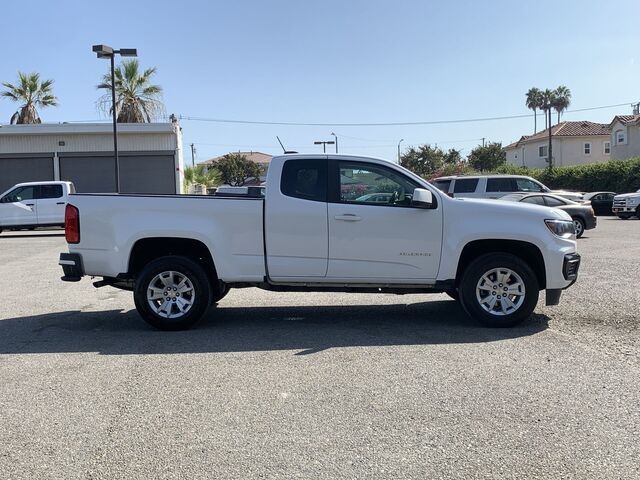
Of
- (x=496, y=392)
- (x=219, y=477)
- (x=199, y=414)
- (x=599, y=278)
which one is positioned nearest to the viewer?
(x=219, y=477)

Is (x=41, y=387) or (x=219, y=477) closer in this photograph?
(x=219, y=477)

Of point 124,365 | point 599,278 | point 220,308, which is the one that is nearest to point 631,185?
point 599,278

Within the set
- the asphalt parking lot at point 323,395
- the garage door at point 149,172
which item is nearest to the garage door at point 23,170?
the garage door at point 149,172

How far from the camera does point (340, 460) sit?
3.68 m

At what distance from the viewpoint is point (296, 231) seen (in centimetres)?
690

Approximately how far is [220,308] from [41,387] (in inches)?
139

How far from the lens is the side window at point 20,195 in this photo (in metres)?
21.7

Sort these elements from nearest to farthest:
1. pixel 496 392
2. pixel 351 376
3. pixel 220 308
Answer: pixel 496 392 < pixel 351 376 < pixel 220 308

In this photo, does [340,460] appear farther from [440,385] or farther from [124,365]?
[124,365]

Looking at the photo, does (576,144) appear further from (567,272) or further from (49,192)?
(567,272)

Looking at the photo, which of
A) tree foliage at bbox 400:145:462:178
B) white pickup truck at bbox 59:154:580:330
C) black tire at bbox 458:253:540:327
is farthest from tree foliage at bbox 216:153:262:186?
black tire at bbox 458:253:540:327

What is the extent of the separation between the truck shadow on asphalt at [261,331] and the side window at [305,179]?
156 cm

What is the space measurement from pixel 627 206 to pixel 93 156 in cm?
2650

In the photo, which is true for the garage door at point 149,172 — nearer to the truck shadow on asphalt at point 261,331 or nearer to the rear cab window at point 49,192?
the rear cab window at point 49,192
